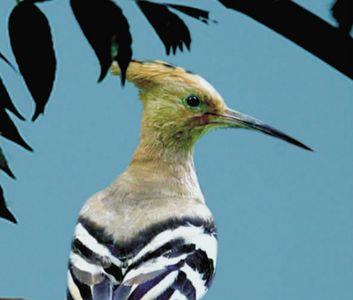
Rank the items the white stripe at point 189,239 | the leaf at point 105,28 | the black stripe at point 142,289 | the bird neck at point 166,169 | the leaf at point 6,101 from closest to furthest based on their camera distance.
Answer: the leaf at point 105,28, the leaf at point 6,101, the black stripe at point 142,289, the white stripe at point 189,239, the bird neck at point 166,169

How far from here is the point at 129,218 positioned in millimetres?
1414

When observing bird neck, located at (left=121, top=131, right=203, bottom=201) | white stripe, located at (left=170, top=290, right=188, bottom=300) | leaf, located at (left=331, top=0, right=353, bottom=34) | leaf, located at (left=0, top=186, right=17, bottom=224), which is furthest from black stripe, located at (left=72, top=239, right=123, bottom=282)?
leaf, located at (left=331, top=0, right=353, bottom=34)

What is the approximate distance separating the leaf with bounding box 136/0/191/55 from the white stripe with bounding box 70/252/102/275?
63 centimetres

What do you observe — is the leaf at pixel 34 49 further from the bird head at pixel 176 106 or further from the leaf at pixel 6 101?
the bird head at pixel 176 106

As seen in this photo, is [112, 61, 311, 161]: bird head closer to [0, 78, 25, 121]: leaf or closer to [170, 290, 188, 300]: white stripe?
[170, 290, 188, 300]: white stripe

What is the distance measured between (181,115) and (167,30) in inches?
36.4

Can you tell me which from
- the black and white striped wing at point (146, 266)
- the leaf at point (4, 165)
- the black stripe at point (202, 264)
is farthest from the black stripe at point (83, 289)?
the leaf at point (4, 165)

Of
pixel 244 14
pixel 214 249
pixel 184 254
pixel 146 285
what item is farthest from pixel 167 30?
pixel 214 249

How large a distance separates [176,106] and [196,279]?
0.46 meters

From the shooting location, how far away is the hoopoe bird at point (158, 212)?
1.31 meters

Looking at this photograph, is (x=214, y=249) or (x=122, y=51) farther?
(x=214, y=249)

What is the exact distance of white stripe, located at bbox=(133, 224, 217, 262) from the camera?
4.45 ft

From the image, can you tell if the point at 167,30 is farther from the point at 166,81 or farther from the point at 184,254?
the point at 166,81

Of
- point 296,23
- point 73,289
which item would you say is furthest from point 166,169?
point 296,23
